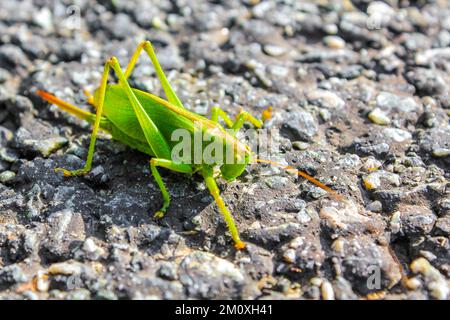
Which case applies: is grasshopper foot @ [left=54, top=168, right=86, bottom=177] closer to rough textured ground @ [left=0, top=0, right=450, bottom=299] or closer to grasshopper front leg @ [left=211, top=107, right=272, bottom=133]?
→ rough textured ground @ [left=0, top=0, right=450, bottom=299]

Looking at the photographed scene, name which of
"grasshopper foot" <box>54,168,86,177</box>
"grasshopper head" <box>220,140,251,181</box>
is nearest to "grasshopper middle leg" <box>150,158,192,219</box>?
"grasshopper head" <box>220,140,251,181</box>

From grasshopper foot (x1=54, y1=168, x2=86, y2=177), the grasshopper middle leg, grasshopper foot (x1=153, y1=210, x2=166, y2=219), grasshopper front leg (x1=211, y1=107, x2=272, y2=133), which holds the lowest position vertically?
grasshopper foot (x1=153, y1=210, x2=166, y2=219)

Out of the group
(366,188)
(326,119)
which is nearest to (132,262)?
(366,188)

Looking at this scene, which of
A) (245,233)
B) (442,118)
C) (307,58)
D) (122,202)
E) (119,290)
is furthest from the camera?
(307,58)

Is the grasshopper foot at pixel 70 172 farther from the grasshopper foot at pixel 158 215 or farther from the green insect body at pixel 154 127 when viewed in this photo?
the grasshopper foot at pixel 158 215

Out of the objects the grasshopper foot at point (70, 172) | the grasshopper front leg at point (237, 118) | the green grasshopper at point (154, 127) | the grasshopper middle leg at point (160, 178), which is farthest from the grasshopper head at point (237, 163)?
the grasshopper foot at point (70, 172)

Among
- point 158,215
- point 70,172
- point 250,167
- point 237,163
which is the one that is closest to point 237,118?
point 250,167

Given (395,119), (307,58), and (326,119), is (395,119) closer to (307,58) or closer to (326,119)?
(326,119)

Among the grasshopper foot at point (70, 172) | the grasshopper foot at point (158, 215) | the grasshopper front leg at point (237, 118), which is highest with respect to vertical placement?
the grasshopper front leg at point (237, 118)
